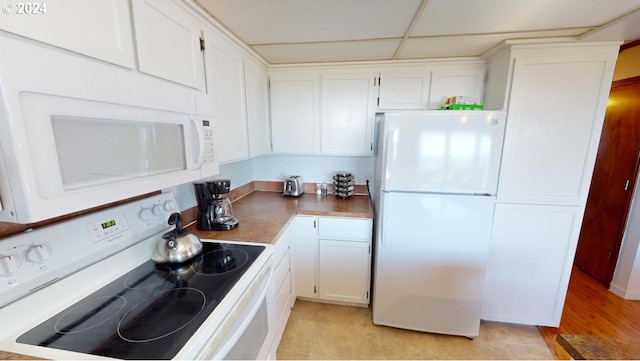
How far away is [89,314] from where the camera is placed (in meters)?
0.78

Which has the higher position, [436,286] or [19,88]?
[19,88]

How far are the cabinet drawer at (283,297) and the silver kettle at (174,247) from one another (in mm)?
745

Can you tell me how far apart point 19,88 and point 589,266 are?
4.14 meters

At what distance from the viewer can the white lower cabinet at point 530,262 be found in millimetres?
1656

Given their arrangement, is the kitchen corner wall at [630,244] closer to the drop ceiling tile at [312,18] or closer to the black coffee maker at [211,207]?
the drop ceiling tile at [312,18]

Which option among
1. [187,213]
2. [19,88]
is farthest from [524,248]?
[19,88]

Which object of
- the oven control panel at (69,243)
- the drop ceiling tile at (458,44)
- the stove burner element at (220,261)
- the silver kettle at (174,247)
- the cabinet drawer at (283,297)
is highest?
the drop ceiling tile at (458,44)

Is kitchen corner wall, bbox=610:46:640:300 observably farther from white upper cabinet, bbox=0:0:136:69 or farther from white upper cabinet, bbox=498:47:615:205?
white upper cabinet, bbox=0:0:136:69

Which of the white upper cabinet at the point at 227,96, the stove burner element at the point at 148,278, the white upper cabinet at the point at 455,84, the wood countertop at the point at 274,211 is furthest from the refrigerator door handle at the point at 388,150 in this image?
the stove burner element at the point at 148,278

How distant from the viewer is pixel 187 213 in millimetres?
1559

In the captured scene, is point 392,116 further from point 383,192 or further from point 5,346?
point 5,346

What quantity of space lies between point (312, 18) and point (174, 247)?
1358mm

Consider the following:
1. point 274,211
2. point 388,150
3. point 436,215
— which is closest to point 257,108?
point 274,211

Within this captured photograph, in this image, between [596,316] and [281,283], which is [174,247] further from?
[596,316]
